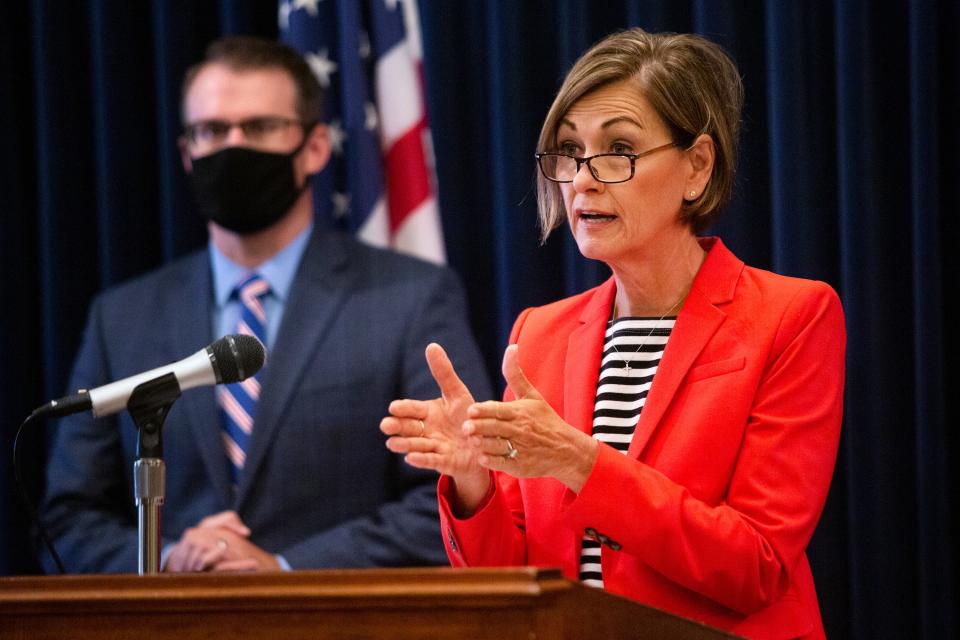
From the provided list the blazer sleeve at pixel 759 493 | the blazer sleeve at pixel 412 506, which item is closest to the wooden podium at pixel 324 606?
the blazer sleeve at pixel 759 493

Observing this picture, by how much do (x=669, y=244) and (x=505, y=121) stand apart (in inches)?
52.3

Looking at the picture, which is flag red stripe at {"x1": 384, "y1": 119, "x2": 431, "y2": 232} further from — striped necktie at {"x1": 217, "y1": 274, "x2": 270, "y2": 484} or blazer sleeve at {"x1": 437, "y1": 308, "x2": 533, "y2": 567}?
blazer sleeve at {"x1": 437, "y1": 308, "x2": 533, "y2": 567}

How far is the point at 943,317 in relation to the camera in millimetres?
2859

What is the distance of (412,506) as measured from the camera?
3.13 metres

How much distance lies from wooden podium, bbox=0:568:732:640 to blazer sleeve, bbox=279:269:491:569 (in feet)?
4.96

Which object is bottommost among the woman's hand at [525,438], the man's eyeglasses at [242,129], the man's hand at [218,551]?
the man's hand at [218,551]

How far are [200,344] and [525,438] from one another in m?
1.82

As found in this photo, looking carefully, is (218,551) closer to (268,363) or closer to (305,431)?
(305,431)

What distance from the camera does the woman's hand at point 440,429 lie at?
1.85 meters

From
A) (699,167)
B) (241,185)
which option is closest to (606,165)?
(699,167)

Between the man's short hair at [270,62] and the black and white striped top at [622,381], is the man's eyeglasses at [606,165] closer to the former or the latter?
the black and white striped top at [622,381]

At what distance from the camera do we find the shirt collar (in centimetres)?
346

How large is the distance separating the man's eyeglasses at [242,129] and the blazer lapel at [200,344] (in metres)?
0.33

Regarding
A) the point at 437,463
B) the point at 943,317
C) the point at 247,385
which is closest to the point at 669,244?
the point at 437,463
